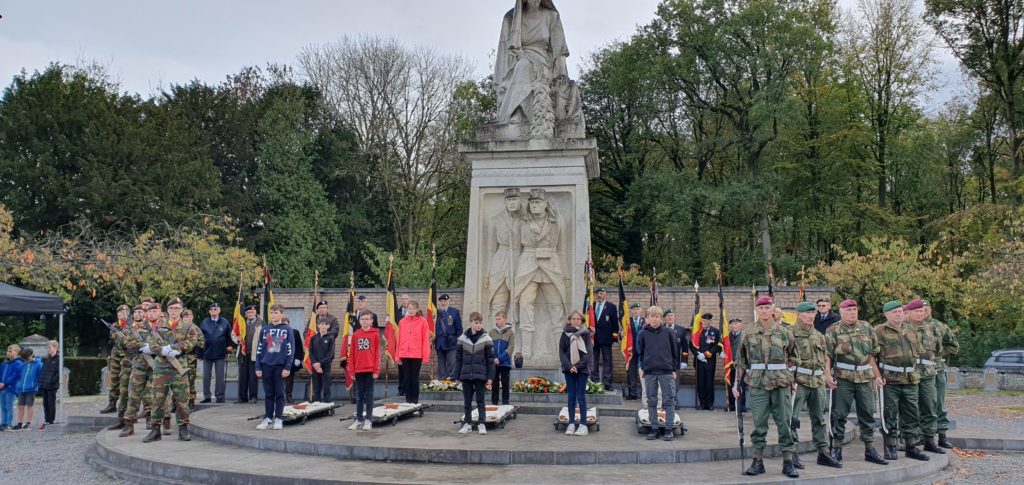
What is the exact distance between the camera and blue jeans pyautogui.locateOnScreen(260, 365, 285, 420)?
11.9 m

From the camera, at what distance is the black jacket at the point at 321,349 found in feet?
46.9

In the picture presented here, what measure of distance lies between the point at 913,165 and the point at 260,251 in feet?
94.6

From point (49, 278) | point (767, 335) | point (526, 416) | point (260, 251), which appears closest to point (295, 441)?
point (526, 416)

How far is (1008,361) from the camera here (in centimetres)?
2884

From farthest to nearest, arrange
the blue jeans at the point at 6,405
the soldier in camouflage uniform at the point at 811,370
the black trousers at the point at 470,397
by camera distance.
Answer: the blue jeans at the point at 6,405
the black trousers at the point at 470,397
the soldier in camouflage uniform at the point at 811,370

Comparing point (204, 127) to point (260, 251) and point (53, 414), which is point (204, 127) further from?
point (53, 414)

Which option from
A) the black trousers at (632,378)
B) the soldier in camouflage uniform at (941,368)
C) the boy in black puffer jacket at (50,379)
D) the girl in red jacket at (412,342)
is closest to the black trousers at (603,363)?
the black trousers at (632,378)

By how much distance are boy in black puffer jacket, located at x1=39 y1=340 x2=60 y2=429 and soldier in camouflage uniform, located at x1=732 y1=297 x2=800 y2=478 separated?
42.1ft

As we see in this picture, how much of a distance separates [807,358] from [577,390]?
10.5ft

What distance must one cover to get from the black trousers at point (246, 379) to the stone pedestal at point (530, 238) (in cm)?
430

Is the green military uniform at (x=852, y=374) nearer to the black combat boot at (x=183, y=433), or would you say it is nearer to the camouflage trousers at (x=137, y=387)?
the black combat boot at (x=183, y=433)

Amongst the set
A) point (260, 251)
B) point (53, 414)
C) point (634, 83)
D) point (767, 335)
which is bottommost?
point (53, 414)

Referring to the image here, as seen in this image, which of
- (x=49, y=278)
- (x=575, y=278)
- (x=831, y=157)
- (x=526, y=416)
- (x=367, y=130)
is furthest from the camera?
(x=367, y=130)

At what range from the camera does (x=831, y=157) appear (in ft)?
115
